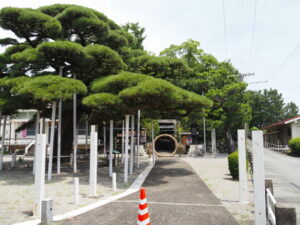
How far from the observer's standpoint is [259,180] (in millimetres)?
4199

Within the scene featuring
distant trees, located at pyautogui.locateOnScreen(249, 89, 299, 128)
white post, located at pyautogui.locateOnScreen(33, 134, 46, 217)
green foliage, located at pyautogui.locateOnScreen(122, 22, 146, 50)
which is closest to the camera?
white post, located at pyautogui.locateOnScreen(33, 134, 46, 217)

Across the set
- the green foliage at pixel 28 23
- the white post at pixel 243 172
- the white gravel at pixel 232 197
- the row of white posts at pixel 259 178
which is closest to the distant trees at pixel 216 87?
the white gravel at pixel 232 197

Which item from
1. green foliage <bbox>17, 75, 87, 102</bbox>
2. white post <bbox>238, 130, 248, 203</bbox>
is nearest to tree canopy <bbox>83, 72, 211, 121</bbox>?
green foliage <bbox>17, 75, 87, 102</bbox>

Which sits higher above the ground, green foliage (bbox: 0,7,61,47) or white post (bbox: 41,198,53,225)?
green foliage (bbox: 0,7,61,47)

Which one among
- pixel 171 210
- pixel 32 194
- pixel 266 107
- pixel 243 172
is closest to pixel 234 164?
pixel 243 172

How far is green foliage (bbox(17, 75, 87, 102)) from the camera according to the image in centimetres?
824

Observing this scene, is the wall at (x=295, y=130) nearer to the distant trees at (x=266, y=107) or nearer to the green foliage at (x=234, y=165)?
the green foliage at (x=234, y=165)

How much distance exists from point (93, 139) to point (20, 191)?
301 centimetres

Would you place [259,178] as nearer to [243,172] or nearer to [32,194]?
[243,172]

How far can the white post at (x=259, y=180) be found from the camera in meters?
4.02

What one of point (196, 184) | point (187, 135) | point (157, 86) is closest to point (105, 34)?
point (157, 86)

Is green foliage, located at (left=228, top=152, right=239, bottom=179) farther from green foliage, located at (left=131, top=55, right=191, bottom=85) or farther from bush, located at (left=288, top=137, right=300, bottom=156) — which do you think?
bush, located at (left=288, top=137, right=300, bottom=156)

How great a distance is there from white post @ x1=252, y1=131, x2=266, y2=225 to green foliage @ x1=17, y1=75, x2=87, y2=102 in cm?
684

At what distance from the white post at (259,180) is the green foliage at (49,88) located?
22.5 feet
